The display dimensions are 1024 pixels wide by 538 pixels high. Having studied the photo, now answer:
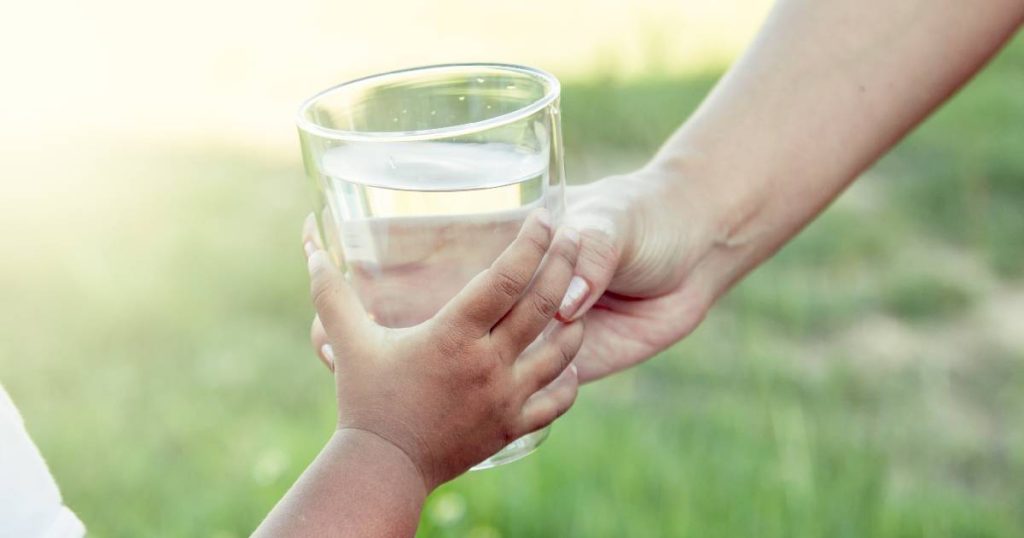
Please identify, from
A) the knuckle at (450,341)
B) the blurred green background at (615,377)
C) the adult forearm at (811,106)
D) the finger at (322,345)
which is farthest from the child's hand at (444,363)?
the blurred green background at (615,377)

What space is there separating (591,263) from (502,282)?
0.17 metres

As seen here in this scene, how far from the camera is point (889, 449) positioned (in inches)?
80.7

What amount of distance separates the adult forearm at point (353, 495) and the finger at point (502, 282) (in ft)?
0.38

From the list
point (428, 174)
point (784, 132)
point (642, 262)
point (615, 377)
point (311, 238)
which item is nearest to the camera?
point (428, 174)

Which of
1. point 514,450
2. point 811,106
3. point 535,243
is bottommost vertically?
point 514,450

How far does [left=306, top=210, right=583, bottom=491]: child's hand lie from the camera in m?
0.96

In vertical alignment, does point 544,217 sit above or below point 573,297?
above

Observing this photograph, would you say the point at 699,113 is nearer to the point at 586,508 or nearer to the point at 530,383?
the point at 530,383

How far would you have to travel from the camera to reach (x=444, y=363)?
3.17 feet

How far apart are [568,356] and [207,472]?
1.21 meters

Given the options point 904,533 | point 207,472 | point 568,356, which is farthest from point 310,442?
point 568,356

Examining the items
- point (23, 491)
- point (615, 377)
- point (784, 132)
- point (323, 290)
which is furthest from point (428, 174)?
point (615, 377)

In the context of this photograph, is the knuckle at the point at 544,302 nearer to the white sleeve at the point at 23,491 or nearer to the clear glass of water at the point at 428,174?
the clear glass of water at the point at 428,174

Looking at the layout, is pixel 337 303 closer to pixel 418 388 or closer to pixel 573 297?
pixel 418 388
